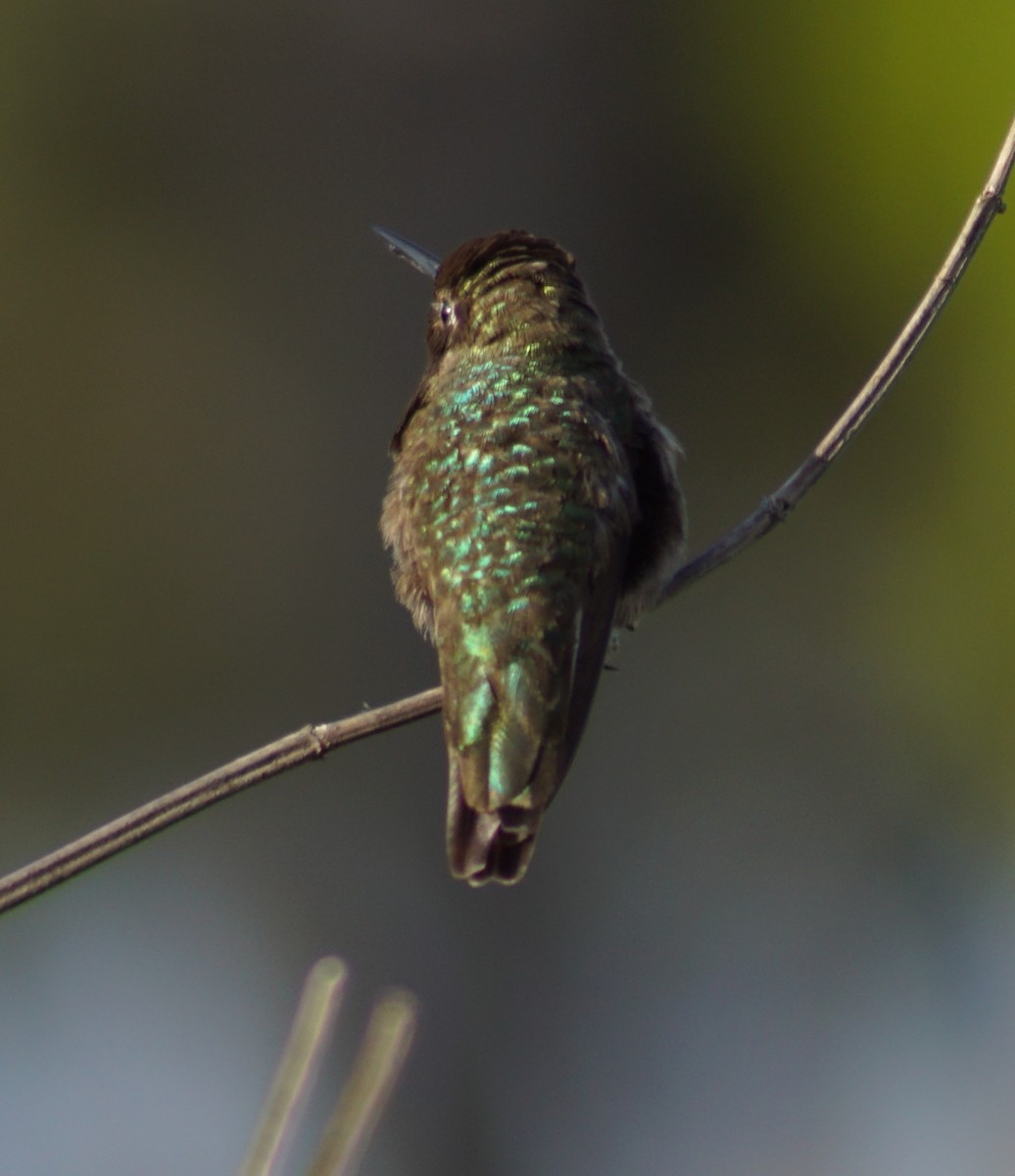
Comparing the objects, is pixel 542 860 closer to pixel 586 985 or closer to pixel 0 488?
pixel 586 985

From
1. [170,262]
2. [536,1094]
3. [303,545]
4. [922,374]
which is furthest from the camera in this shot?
[922,374]

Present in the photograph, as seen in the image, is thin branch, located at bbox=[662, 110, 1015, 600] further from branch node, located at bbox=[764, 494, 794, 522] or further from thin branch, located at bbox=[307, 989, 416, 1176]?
thin branch, located at bbox=[307, 989, 416, 1176]

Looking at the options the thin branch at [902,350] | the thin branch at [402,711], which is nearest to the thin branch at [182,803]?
the thin branch at [402,711]

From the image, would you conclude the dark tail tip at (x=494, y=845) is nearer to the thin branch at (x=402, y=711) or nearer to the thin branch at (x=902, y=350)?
the thin branch at (x=402, y=711)

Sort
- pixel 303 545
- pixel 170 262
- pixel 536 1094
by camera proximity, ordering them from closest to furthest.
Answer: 1. pixel 536 1094
2. pixel 303 545
3. pixel 170 262

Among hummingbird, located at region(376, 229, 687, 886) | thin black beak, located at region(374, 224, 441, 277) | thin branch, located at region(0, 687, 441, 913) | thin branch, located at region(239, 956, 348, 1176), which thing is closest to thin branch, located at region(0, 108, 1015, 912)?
thin branch, located at region(0, 687, 441, 913)

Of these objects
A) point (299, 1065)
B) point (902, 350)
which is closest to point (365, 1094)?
point (299, 1065)

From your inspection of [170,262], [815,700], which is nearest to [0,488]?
[170,262]
